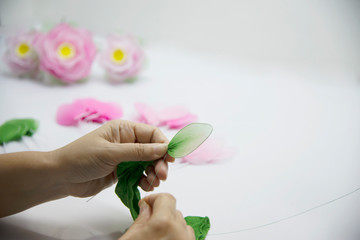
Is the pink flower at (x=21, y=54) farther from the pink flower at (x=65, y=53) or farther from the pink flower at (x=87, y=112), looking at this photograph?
the pink flower at (x=87, y=112)

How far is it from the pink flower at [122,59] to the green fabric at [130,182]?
900 millimetres

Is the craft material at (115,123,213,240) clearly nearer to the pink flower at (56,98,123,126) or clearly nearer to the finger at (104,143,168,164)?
the finger at (104,143,168,164)

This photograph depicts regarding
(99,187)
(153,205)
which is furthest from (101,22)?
(153,205)

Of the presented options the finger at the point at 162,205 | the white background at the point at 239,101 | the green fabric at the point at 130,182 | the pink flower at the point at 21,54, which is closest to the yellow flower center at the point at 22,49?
the pink flower at the point at 21,54

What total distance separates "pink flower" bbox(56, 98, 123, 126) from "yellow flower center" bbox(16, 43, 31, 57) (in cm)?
45

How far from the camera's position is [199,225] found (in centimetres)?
75

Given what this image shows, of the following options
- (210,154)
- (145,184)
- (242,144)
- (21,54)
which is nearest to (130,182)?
(145,184)

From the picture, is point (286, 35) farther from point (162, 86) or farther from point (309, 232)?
point (309, 232)

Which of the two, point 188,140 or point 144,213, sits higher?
point 188,140

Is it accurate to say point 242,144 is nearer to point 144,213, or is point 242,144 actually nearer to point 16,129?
point 144,213

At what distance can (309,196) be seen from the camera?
2.83 feet

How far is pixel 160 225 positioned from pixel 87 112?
0.73 meters

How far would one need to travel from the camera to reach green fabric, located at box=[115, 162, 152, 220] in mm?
724

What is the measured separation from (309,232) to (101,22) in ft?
6.35
